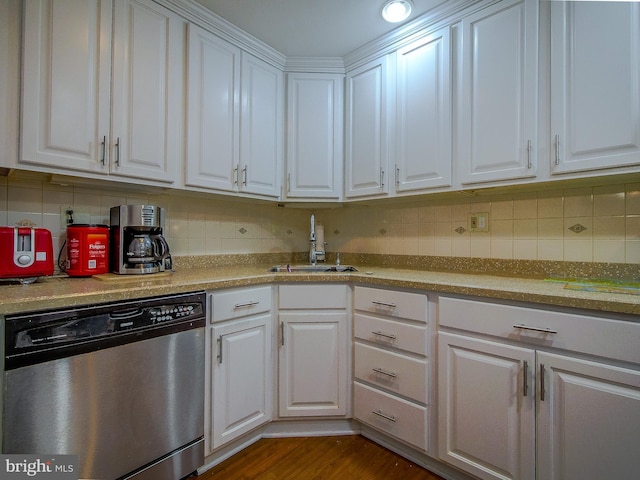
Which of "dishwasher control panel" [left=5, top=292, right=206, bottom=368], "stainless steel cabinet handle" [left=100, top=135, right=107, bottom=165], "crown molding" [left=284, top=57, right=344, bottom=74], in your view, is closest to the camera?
"dishwasher control panel" [left=5, top=292, right=206, bottom=368]

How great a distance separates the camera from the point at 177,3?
1564 mm

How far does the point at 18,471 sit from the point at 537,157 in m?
2.20

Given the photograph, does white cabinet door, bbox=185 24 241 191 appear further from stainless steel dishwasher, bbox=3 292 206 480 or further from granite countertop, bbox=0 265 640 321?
stainless steel dishwasher, bbox=3 292 206 480

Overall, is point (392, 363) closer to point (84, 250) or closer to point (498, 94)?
Answer: point (498, 94)

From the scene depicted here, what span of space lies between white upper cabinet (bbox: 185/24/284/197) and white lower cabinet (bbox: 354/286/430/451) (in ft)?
3.20

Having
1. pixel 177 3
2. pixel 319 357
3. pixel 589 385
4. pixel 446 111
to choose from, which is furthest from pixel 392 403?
pixel 177 3

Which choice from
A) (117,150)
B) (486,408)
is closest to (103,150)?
(117,150)

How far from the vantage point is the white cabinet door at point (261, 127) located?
74.2 inches

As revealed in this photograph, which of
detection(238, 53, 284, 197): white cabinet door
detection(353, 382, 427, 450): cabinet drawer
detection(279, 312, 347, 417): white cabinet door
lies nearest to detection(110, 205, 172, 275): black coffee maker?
detection(238, 53, 284, 197): white cabinet door

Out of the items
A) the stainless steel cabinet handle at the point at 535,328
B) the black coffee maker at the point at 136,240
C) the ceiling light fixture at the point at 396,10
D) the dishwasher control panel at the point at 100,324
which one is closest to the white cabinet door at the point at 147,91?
the black coffee maker at the point at 136,240

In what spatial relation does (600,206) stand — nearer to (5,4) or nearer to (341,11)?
(341,11)

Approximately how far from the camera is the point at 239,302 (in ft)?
4.90

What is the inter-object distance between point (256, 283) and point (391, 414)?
0.93 meters

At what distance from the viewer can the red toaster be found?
3.83ft
